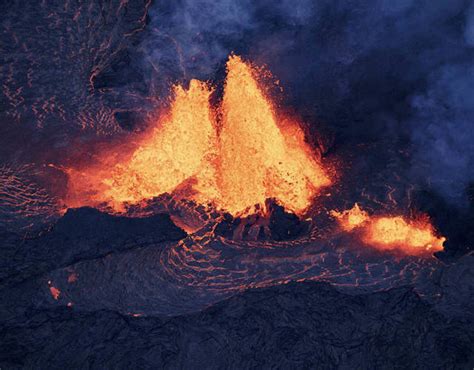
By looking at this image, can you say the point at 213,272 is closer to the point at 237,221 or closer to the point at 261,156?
the point at 237,221

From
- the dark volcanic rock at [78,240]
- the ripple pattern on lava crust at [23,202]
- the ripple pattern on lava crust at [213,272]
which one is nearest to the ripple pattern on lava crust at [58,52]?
the ripple pattern on lava crust at [23,202]

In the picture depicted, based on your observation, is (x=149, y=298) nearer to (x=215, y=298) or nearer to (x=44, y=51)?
(x=215, y=298)

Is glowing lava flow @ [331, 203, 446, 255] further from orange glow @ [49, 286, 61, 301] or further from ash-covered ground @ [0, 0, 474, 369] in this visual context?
orange glow @ [49, 286, 61, 301]

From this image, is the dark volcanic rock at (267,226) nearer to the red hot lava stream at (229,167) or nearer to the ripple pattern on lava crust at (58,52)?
the red hot lava stream at (229,167)

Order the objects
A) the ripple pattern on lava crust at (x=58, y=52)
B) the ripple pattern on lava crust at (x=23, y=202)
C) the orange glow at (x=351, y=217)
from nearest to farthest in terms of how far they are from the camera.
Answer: the ripple pattern on lava crust at (x=58, y=52) → the ripple pattern on lava crust at (x=23, y=202) → the orange glow at (x=351, y=217)

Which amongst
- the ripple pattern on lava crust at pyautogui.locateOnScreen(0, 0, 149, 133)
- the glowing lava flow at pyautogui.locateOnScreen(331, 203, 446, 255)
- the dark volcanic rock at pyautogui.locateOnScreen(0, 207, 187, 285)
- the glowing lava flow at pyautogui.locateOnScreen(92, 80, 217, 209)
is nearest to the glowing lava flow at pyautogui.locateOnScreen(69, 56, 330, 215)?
the glowing lava flow at pyautogui.locateOnScreen(92, 80, 217, 209)

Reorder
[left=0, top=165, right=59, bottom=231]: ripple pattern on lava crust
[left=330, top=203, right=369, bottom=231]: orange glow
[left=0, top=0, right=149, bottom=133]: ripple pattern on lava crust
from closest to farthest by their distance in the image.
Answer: [left=0, top=0, right=149, bottom=133]: ripple pattern on lava crust, [left=0, top=165, right=59, bottom=231]: ripple pattern on lava crust, [left=330, top=203, right=369, bottom=231]: orange glow
